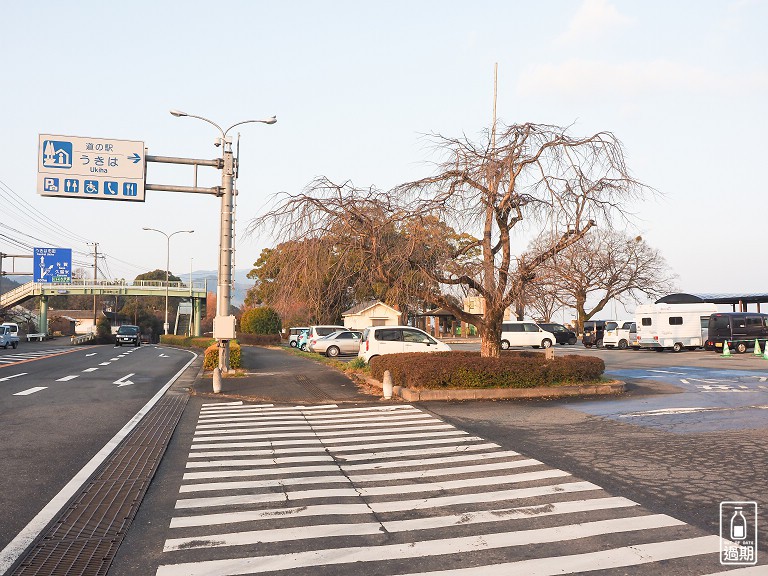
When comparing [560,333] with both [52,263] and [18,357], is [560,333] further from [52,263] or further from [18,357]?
[52,263]

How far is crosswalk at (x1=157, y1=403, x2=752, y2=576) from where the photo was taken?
4820 mm

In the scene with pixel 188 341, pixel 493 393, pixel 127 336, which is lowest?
pixel 188 341

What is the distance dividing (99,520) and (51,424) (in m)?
6.35

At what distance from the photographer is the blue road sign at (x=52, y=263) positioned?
175 ft

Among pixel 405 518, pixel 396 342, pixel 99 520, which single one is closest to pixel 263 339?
pixel 396 342

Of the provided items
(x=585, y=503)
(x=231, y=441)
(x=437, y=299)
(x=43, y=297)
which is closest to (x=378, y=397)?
(x=437, y=299)

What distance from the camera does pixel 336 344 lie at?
35.7 metres

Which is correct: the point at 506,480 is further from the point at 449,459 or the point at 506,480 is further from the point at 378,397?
the point at 378,397

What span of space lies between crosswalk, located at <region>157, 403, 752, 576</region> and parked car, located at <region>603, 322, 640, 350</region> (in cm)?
3504

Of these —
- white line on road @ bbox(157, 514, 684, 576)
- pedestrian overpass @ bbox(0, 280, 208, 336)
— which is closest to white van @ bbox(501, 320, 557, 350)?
white line on road @ bbox(157, 514, 684, 576)

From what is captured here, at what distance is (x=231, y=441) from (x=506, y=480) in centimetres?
455

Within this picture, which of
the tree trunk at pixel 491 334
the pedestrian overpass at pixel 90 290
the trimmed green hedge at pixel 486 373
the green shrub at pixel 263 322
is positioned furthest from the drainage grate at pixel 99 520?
the pedestrian overpass at pixel 90 290

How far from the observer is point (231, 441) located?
10.0 m

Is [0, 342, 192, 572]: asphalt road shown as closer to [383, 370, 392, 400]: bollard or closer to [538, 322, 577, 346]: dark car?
[383, 370, 392, 400]: bollard
